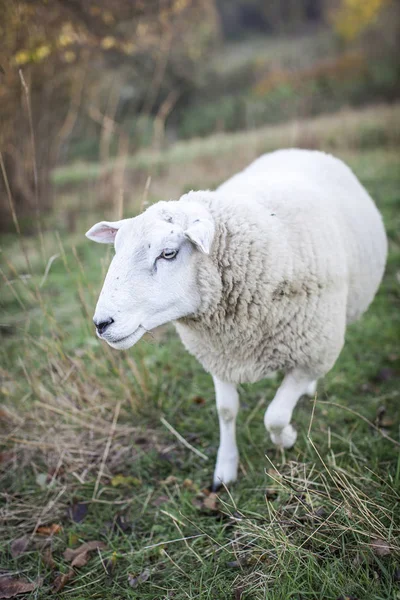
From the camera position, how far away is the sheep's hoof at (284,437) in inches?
92.9

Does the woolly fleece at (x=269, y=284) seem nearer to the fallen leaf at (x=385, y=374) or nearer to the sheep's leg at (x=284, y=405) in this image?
the sheep's leg at (x=284, y=405)

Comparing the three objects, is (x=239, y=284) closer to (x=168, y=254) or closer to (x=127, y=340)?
(x=168, y=254)

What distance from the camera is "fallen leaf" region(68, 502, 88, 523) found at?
246cm

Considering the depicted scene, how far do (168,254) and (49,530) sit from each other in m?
1.56

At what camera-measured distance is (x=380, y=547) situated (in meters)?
1.74

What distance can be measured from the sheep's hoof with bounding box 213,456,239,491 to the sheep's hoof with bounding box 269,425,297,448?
255 mm

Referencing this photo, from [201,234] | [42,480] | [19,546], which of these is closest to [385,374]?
[201,234]

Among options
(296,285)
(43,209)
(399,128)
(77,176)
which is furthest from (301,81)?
(296,285)

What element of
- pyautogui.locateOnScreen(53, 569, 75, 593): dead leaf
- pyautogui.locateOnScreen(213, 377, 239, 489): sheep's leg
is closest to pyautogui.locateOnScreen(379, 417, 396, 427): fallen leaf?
pyautogui.locateOnScreen(213, 377, 239, 489): sheep's leg

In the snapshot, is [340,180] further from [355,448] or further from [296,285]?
[355,448]

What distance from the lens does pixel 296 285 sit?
2.18 m

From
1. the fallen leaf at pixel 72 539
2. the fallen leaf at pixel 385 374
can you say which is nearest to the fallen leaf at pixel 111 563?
the fallen leaf at pixel 72 539

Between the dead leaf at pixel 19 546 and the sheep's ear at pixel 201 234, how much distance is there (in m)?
1.71

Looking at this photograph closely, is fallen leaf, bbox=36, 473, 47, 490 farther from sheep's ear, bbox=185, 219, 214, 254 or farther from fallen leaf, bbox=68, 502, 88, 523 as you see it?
sheep's ear, bbox=185, 219, 214, 254
